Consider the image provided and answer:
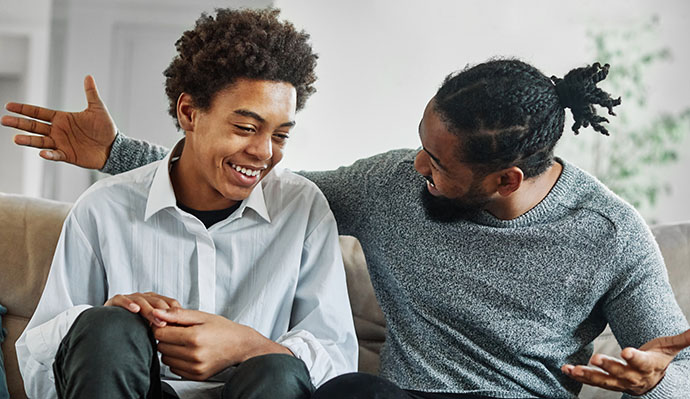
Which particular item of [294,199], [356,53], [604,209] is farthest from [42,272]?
[356,53]

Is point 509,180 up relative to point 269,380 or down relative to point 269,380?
up

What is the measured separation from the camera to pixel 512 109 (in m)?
1.39

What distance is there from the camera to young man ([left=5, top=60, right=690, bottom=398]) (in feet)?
4.62

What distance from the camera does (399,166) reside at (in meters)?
1.58

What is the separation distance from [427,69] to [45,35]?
181cm

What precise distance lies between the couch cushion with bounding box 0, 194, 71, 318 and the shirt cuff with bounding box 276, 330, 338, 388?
768mm

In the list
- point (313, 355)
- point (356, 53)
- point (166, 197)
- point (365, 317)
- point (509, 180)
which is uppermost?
point (356, 53)

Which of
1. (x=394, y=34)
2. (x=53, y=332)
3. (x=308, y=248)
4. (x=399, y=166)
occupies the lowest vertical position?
(x=53, y=332)

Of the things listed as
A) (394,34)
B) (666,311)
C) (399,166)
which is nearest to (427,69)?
(394,34)

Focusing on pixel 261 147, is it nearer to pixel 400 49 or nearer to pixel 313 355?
pixel 313 355

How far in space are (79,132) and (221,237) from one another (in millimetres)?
447

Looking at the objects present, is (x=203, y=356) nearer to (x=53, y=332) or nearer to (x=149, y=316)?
(x=149, y=316)

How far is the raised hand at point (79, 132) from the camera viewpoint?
1.63 meters

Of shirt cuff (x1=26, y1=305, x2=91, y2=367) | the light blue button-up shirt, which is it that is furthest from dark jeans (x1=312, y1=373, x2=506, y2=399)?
shirt cuff (x1=26, y1=305, x2=91, y2=367)
